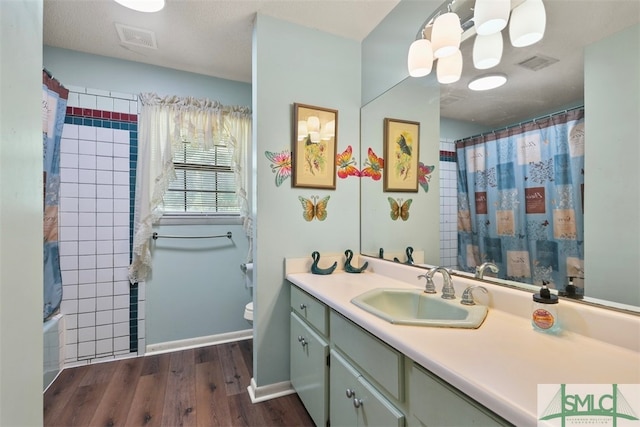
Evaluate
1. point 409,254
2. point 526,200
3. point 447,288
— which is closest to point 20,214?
point 447,288

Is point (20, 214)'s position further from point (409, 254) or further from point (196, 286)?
point (196, 286)

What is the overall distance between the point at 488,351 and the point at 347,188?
1400 millimetres

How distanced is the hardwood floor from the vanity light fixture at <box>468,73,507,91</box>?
1.92m

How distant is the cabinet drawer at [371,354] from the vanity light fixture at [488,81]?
1172mm

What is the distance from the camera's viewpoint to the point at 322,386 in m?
1.40

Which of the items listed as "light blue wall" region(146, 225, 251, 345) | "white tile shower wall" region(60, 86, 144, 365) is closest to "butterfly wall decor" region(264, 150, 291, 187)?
"light blue wall" region(146, 225, 251, 345)

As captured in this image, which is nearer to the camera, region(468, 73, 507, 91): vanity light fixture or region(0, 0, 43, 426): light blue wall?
region(0, 0, 43, 426): light blue wall

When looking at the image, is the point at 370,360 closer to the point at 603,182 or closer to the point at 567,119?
the point at 603,182

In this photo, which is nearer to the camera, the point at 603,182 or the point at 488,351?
the point at 488,351

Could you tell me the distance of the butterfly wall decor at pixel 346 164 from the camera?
79.4 inches

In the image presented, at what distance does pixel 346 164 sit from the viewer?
2.03m

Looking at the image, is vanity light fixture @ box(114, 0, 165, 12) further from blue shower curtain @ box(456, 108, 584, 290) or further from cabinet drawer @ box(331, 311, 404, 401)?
cabinet drawer @ box(331, 311, 404, 401)

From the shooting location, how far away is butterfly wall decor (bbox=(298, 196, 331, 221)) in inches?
75.2

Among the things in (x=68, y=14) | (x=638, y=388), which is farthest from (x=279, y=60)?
(x=638, y=388)
